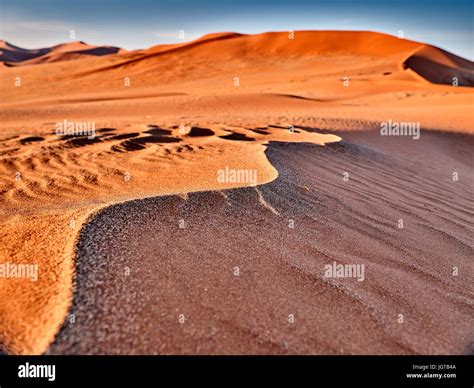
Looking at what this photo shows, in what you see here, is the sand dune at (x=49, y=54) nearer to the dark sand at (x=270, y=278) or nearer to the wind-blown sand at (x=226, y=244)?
the wind-blown sand at (x=226, y=244)

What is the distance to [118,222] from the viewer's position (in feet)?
9.71

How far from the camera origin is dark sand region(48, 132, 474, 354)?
2047 mm

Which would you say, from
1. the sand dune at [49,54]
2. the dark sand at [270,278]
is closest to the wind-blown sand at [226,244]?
the dark sand at [270,278]

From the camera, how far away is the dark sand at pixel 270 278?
2.05m

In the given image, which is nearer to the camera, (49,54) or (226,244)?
(226,244)

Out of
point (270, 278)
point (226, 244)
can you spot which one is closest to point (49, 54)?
point (226, 244)

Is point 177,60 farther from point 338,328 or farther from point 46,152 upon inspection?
point 338,328

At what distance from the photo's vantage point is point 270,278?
2543 millimetres

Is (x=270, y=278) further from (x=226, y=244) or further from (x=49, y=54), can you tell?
(x=49, y=54)

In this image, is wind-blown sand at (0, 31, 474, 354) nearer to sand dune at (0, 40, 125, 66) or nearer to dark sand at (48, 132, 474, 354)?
dark sand at (48, 132, 474, 354)

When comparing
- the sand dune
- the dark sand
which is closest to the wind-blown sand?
the dark sand

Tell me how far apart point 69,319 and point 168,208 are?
1.35 meters

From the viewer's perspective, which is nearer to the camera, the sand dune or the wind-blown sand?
the wind-blown sand
